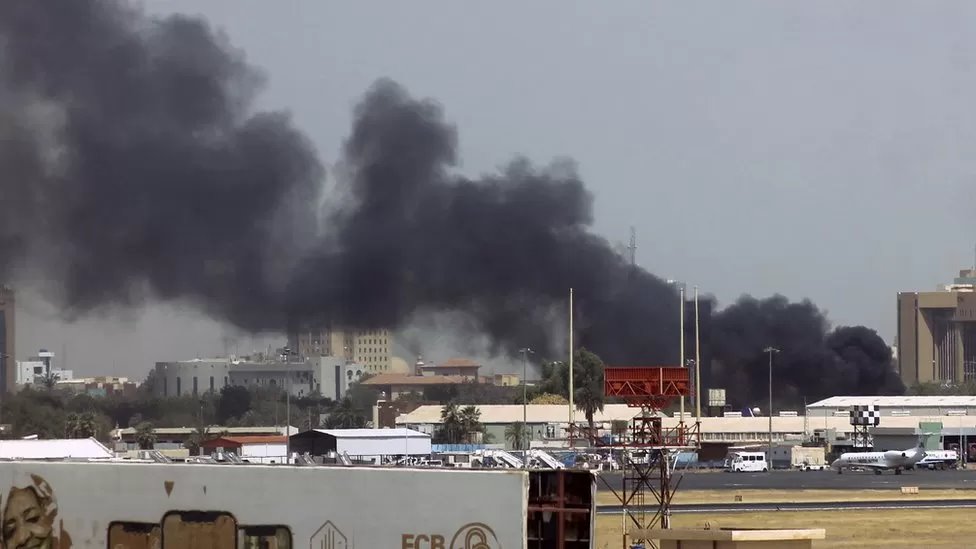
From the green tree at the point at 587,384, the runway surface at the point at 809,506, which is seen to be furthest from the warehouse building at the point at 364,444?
the runway surface at the point at 809,506

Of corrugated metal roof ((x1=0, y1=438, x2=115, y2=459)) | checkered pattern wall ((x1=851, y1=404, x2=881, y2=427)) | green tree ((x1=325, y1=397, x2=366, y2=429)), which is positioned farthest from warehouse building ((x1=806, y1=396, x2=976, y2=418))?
corrugated metal roof ((x1=0, y1=438, x2=115, y2=459))

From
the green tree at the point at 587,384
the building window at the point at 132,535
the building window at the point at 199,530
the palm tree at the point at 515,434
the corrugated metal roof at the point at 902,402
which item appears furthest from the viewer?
the corrugated metal roof at the point at 902,402

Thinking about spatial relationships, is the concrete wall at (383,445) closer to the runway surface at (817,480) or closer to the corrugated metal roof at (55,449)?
the runway surface at (817,480)

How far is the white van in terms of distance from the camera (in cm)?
9719

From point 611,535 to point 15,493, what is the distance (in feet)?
81.4

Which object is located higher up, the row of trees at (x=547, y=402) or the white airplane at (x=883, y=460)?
the row of trees at (x=547, y=402)

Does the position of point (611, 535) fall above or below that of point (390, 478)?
below

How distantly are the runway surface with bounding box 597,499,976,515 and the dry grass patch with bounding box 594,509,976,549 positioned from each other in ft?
5.30

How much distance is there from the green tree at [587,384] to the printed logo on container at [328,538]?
102097 millimetres

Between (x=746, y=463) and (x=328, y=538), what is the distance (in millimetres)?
80832

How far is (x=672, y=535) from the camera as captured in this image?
23.2 metres

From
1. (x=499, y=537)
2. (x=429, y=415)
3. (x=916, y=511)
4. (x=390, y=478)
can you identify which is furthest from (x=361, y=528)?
(x=429, y=415)

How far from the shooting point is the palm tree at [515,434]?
372ft

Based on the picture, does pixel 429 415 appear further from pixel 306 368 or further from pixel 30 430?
pixel 306 368
